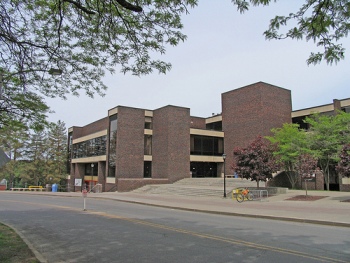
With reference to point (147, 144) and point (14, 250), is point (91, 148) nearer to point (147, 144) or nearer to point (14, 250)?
point (147, 144)

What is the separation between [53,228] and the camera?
11.1m

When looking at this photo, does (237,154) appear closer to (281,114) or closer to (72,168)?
(281,114)

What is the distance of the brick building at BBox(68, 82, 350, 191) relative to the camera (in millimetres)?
39312

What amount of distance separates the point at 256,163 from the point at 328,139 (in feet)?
33.1

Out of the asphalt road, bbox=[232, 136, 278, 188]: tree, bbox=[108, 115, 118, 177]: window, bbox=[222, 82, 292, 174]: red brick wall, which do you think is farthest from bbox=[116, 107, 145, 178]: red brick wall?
the asphalt road

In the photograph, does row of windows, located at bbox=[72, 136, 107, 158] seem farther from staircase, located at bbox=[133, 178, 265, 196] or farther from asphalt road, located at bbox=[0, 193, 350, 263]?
asphalt road, located at bbox=[0, 193, 350, 263]

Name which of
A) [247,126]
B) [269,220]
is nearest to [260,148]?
[269,220]

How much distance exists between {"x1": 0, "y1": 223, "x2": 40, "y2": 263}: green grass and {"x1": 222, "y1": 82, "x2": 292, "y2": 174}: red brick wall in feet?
110

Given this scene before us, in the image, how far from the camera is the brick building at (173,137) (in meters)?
39.3

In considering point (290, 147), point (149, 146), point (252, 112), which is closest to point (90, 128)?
point (149, 146)

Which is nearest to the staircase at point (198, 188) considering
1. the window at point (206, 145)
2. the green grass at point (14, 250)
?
the window at point (206, 145)

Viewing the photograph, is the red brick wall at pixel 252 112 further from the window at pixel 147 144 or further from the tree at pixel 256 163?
the tree at pixel 256 163

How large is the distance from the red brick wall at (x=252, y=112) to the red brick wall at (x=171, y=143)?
5837mm

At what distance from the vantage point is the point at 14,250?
24.2 ft
